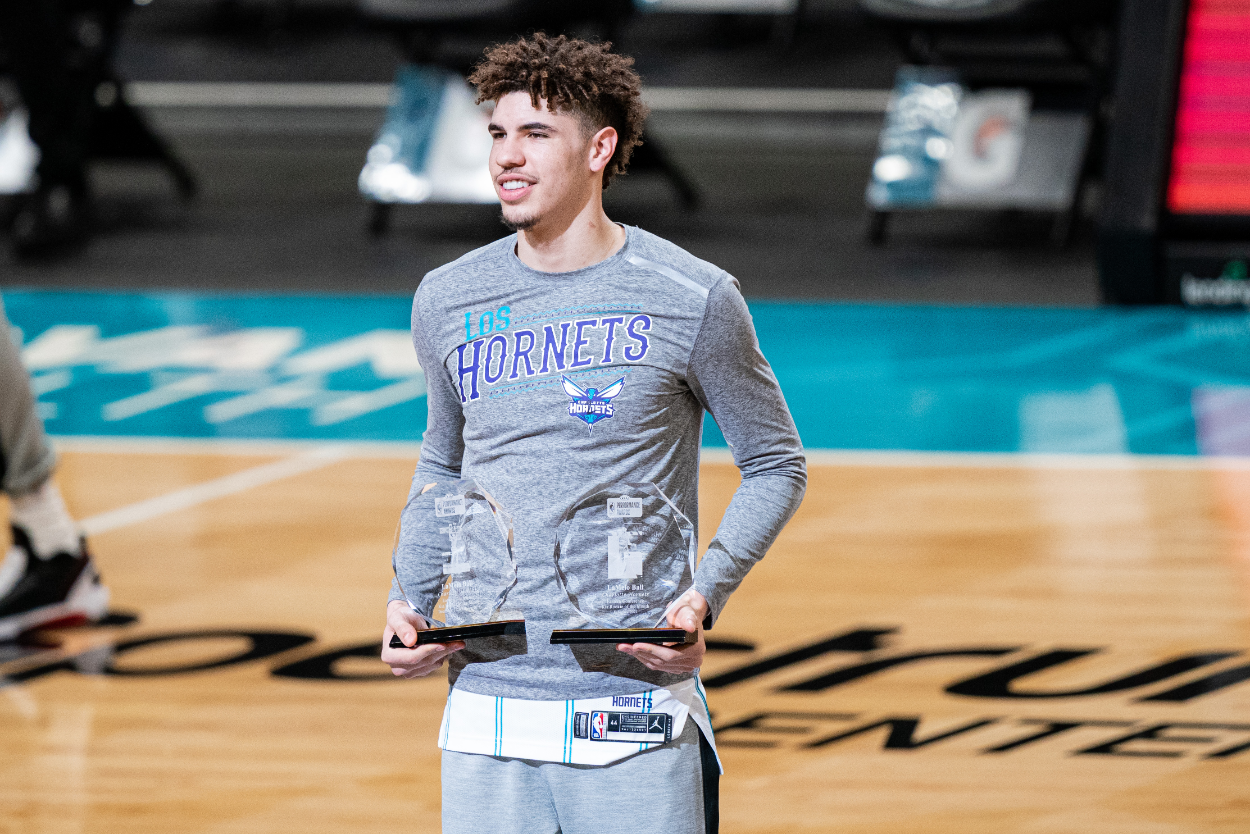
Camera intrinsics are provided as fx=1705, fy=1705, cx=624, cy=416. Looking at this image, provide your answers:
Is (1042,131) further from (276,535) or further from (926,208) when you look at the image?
(276,535)

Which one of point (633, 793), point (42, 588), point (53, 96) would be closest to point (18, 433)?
point (42, 588)

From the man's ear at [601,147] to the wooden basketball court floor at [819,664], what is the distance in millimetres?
628

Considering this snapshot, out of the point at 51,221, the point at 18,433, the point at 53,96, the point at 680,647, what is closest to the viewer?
the point at 680,647

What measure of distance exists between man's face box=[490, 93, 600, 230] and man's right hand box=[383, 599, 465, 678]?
15.7 inches

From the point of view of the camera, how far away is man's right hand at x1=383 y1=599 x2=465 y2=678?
5.43 feet

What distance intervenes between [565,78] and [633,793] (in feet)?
2.31

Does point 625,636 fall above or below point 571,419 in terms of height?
below

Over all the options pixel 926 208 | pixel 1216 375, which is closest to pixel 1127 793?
pixel 1216 375

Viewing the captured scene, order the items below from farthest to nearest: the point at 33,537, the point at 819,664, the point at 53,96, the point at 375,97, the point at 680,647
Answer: the point at 375,97, the point at 53,96, the point at 33,537, the point at 819,664, the point at 680,647

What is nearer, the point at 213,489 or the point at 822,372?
the point at 213,489

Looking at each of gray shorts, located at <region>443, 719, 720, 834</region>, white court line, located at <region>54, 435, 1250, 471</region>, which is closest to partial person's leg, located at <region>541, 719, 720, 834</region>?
gray shorts, located at <region>443, 719, 720, 834</region>

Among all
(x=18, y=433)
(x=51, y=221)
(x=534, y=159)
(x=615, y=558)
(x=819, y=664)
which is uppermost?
(x=534, y=159)

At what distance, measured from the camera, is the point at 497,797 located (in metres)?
1.71

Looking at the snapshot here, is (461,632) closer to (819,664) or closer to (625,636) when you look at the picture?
(625,636)
